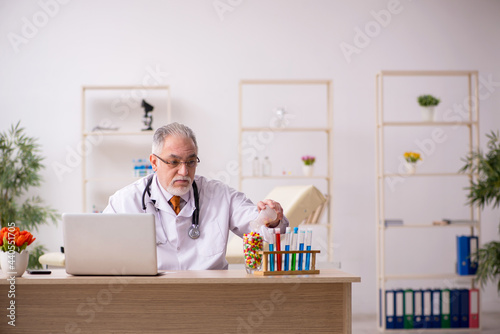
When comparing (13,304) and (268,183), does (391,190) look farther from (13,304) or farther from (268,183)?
(13,304)

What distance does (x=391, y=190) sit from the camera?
5688 millimetres

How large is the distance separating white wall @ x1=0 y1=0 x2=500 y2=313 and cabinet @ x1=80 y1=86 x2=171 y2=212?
0.11 meters

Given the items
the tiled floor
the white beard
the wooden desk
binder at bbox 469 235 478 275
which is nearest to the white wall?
the tiled floor

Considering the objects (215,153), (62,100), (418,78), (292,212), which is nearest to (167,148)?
(292,212)

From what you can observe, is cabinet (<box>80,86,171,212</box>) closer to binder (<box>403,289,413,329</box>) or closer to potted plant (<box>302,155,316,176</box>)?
potted plant (<box>302,155,316,176</box>)

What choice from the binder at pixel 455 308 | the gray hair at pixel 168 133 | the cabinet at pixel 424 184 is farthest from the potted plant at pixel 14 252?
the cabinet at pixel 424 184

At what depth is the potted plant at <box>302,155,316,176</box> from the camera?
5344 millimetres

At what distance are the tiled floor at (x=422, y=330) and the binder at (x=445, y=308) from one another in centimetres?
6

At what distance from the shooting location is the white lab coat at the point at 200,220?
8.71 ft

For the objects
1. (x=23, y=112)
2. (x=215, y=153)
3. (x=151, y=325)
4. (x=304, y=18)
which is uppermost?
(x=304, y=18)

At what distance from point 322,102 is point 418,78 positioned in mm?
933

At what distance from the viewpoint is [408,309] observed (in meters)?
4.89

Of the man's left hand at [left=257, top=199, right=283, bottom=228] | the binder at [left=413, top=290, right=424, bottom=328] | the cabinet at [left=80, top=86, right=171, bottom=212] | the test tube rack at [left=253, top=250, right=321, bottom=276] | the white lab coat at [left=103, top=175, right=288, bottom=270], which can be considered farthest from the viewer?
the cabinet at [left=80, top=86, right=171, bottom=212]

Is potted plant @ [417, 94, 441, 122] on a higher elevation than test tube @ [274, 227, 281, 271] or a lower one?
higher
